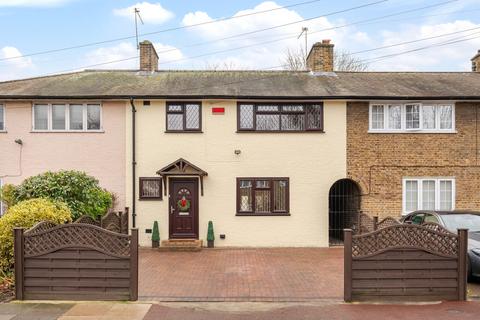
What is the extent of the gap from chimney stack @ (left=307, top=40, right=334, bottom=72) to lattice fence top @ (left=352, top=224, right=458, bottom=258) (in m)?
11.3

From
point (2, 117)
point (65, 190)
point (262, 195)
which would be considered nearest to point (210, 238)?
point (262, 195)

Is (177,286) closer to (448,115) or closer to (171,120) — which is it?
(171,120)

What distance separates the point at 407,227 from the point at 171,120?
9.88 metres

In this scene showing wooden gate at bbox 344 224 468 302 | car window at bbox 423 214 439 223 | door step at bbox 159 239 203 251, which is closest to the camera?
wooden gate at bbox 344 224 468 302

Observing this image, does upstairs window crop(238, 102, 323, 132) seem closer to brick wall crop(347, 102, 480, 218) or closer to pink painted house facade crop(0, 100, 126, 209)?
brick wall crop(347, 102, 480, 218)

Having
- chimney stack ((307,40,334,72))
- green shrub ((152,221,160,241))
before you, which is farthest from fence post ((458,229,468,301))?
chimney stack ((307,40,334,72))

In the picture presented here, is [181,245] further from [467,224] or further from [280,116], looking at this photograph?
[467,224]

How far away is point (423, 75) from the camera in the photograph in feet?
60.5

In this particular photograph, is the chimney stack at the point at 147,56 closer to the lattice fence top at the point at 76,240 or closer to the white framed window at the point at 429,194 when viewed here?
the white framed window at the point at 429,194

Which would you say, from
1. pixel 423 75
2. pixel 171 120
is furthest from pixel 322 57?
Result: pixel 171 120

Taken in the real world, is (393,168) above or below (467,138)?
below

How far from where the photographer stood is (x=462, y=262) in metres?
8.13

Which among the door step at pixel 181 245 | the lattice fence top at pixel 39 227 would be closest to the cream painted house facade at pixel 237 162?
the door step at pixel 181 245

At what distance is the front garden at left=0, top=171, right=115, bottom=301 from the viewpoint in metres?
9.12
